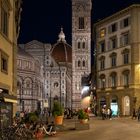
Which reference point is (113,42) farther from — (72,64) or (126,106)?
(72,64)

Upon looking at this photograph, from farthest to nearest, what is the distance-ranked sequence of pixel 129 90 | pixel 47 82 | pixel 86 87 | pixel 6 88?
pixel 47 82
pixel 86 87
pixel 129 90
pixel 6 88

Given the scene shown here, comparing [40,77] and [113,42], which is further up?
[113,42]

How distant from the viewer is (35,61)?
138m

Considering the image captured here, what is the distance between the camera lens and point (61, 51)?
18225cm

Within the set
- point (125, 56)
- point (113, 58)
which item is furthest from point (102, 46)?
point (125, 56)

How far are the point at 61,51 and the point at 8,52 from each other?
145218mm

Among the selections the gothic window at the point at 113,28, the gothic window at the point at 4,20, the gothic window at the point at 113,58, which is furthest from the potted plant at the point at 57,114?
the gothic window at the point at 113,28

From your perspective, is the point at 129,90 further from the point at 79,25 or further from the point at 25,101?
the point at 79,25

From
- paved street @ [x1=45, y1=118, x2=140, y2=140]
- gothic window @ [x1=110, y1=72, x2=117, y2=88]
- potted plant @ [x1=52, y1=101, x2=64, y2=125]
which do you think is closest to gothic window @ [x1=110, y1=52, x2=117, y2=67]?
gothic window @ [x1=110, y1=72, x2=117, y2=88]

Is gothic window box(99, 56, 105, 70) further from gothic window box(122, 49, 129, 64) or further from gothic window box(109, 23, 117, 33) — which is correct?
gothic window box(122, 49, 129, 64)

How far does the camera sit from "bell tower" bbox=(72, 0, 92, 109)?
513 ft

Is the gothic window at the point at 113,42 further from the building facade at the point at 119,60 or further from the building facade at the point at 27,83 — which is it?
the building facade at the point at 27,83

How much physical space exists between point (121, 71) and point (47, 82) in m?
79.0

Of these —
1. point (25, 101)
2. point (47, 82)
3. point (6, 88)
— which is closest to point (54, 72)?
point (47, 82)
